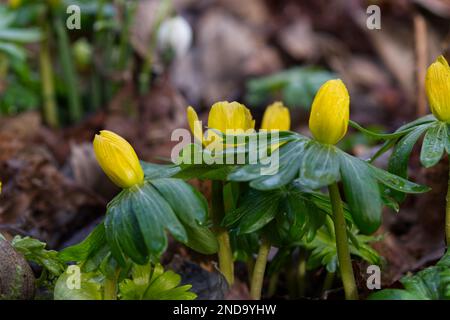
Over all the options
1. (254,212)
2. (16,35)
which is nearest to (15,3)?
(16,35)

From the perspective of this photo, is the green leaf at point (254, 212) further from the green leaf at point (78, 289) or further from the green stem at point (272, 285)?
the green stem at point (272, 285)

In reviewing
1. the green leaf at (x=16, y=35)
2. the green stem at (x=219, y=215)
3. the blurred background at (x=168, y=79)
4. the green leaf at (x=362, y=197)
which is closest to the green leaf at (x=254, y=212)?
the green stem at (x=219, y=215)

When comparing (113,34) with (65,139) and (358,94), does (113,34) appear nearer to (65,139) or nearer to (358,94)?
(65,139)

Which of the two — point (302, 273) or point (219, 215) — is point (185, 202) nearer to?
point (219, 215)

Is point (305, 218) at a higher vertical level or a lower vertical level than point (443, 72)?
lower
